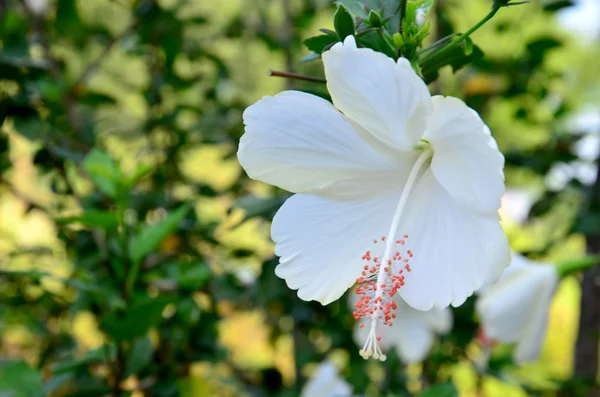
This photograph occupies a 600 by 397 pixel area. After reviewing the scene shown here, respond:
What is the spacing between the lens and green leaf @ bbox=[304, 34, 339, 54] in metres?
0.38

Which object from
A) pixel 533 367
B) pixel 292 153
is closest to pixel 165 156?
pixel 292 153

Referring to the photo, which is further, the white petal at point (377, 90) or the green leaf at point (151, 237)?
the green leaf at point (151, 237)

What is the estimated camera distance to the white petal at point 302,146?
0.35 metres

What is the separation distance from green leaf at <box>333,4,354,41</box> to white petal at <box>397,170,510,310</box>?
0.33 feet

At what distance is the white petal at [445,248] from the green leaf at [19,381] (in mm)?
407

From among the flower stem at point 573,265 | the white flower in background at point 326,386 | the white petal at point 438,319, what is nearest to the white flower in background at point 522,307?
the flower stem at point 573,265

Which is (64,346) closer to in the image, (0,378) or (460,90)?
(0,378)

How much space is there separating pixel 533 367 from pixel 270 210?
4.32 feet

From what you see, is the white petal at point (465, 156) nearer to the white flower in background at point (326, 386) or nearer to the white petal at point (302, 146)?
the white petal at point (302, 146)

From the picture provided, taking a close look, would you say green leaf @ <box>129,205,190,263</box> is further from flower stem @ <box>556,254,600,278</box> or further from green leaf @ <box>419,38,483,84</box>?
flower stem @ <box>556,254,600,278</box>

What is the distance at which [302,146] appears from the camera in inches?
14.5

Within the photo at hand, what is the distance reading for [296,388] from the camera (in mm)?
959

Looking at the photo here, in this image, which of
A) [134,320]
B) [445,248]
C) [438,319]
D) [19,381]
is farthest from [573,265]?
[19,381]

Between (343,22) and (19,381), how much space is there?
0.47 metres
